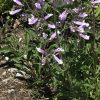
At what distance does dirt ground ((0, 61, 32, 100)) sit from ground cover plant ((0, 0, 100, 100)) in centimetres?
8

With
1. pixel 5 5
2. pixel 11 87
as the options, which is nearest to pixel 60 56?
pixel 11 87

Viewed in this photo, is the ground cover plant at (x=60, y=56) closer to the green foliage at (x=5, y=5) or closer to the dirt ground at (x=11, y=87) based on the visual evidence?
the dirt ground at (x=11, y=87)

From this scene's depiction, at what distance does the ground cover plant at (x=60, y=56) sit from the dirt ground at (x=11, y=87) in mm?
77

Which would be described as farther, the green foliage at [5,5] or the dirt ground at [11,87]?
the green foliage at [5,5]

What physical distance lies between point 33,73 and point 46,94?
0.27 metres

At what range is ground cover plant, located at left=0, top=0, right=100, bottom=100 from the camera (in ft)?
10.6

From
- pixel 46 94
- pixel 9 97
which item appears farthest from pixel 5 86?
pixel 46 94

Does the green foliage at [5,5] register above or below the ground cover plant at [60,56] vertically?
above

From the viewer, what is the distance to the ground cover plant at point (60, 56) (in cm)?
323

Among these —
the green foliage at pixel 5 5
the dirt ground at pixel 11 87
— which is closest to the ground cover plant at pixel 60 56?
the dirt ground at pixel 11 87

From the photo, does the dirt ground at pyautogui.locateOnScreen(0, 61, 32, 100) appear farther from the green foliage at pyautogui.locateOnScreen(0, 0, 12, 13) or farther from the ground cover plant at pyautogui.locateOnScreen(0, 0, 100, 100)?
the green foliage at pyautogui.locateOnScreen(0, 0, 12, 13)

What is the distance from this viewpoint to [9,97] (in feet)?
13.3

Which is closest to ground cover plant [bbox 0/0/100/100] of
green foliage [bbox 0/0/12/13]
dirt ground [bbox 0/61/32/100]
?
dirt ground [bbox 0/61/32/100]

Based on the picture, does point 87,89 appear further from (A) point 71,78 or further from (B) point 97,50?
(B) point 97,50
